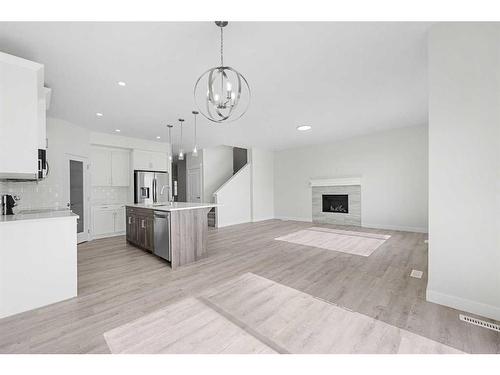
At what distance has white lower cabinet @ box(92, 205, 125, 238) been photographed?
545 cm

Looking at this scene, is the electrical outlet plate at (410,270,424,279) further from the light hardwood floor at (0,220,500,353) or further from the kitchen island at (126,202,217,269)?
the kitchen island at (126,202,217,269)

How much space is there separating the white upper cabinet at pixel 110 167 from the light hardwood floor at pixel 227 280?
6.04 feet

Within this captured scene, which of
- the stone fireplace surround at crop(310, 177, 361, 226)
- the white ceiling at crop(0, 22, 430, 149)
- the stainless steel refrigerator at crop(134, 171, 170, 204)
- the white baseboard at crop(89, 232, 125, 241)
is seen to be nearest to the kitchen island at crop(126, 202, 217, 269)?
the white ceiling at crop(0, 22, 430, 149)

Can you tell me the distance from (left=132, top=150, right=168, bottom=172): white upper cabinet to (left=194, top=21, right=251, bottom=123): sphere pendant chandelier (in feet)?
10.2

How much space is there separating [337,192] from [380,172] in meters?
1.37

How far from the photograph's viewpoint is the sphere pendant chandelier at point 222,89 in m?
1.79

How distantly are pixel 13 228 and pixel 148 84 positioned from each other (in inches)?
87.8

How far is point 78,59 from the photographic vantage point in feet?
7.88

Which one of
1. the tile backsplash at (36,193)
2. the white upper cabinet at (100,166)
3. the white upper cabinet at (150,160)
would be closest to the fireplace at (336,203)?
the white upper cabinet at (150,160)

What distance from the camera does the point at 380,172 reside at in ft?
20.4

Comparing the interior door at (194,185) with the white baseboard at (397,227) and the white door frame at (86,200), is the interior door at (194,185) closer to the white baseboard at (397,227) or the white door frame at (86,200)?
the white door frame at (86,200)

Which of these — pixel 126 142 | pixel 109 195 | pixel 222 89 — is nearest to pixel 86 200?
pixel 109 195

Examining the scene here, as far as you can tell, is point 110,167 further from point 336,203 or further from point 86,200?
point 336,203
